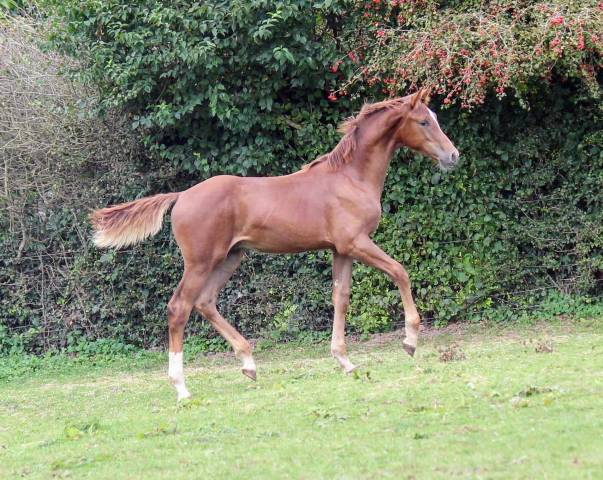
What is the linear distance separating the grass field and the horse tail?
5.54ft

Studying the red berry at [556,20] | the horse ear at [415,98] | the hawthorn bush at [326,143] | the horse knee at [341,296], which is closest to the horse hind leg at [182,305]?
the horse knee at [341,296]

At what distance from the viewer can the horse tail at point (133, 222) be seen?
33.5ft

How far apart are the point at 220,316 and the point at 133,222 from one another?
135cm

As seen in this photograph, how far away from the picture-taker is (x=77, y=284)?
50.5 ft

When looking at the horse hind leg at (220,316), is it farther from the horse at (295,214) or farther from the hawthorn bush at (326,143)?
the hawthorn bush at (326,143)

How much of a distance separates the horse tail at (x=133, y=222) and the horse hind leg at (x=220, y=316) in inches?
32.2

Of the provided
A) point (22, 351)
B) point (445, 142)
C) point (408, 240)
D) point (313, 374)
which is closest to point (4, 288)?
point (22, 351)

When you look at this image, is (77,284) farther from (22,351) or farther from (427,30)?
(427,30)

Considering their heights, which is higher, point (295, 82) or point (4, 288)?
point (295, 82)

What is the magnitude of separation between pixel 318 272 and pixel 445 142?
4.91 m

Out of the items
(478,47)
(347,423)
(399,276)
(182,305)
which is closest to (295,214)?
A: (399,276)

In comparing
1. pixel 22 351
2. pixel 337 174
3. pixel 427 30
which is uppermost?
pixel 427 30

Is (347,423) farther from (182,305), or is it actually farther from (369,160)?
(369,160)

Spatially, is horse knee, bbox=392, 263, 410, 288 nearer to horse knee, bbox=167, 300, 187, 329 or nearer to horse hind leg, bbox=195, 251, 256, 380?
horse hind leg, bbox=195, 251, 256, 380
